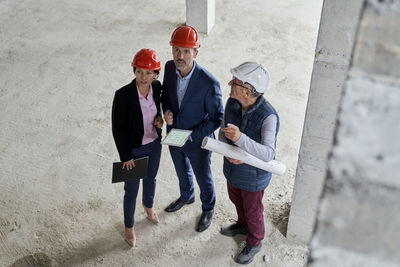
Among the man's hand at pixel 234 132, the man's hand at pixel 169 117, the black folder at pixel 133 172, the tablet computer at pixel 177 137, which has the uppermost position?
the man's hand at pixel 234 132

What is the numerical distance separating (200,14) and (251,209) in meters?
5.11

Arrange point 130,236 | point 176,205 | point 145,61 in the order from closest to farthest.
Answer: point 145,61 < point 130,236 < point 176,205

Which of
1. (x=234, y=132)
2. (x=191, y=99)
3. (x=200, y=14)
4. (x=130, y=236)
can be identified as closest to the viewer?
(x=234, y=132)

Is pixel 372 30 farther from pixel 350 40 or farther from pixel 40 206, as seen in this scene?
pixel 40 206

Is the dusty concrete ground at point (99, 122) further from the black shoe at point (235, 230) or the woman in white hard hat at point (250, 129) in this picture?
the woman in white hard hat at point (250, 129)

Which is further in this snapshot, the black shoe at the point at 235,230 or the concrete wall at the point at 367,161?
the black shoe at the point at 235,230

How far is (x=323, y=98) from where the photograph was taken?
121 inches

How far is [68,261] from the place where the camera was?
3959 millimetres

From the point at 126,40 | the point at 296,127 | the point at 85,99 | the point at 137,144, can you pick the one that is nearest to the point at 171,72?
the point at 137,144

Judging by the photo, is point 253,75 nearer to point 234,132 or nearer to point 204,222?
point 234,132

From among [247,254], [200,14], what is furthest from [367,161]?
[200,14]

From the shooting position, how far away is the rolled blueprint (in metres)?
3.09

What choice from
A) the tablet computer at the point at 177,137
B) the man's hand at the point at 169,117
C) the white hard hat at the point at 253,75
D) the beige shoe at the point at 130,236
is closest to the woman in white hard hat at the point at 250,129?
the white hard hat at the point at 253,75

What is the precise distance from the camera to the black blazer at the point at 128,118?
10.7 feet
